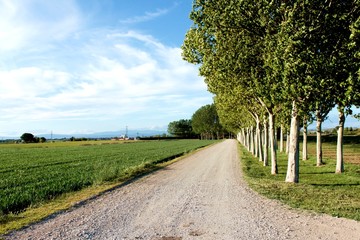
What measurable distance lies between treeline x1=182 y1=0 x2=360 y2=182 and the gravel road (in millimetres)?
5380

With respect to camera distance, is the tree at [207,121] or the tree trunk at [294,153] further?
the tree at [207,121]

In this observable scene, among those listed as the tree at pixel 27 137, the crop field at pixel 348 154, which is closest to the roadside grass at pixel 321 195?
the crop field at pixel 348 154

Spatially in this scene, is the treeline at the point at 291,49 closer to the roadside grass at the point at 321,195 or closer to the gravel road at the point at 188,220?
the roadside grass at the point at 321,195

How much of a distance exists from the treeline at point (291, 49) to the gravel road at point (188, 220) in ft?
17.7

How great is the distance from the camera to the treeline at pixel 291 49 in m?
14.2

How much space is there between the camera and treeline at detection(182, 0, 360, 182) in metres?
14.2

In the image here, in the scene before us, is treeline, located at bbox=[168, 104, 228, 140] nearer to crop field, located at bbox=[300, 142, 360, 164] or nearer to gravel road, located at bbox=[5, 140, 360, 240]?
crop field, located at bbox=[300, 142, 360, 164]

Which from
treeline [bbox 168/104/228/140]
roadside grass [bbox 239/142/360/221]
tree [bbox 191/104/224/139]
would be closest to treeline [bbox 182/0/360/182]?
roadside grass [bbox 239/142/360/221]

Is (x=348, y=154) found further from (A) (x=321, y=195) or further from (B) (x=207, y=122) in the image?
(B) (x=207, y=122)

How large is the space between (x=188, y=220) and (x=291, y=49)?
871cm

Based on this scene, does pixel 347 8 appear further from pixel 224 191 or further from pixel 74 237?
pixel 74 237

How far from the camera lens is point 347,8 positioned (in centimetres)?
1462

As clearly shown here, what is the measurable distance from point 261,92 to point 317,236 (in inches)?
407

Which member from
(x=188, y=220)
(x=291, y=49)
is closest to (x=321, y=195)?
(x=291, y=49)
